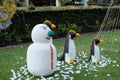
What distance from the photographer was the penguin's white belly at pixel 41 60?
6.03 metres

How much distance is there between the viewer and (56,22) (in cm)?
1280

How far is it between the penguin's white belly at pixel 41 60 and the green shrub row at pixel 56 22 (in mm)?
4806

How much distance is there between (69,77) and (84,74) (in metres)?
0.41

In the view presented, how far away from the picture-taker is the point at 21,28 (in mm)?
A: 11453

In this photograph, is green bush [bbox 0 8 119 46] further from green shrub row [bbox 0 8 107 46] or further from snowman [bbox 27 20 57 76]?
snowman [bbox 27 20 57 76]

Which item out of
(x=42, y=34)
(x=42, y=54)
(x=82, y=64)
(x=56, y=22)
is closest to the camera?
(x=42, y=54)

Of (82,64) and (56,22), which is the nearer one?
(82,64)

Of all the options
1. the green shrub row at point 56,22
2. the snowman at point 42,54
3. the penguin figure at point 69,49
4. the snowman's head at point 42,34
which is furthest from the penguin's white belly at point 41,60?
the green shrub row at point 56,22

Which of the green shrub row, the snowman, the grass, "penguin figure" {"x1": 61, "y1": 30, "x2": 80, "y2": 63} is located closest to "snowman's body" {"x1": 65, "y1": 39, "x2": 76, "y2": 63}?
"penguin figure" {"x1": 61, "y1": 30, "x2": 80, "y2": 63}

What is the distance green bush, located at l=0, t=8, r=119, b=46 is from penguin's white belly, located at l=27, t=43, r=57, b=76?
4.81 m

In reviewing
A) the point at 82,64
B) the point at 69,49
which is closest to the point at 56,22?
the point at 69,49

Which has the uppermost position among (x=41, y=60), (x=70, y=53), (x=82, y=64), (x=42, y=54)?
(x=42, y=54)

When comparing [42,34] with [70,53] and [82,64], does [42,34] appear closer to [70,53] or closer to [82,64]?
[70,53]

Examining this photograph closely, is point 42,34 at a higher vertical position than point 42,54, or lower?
higher
